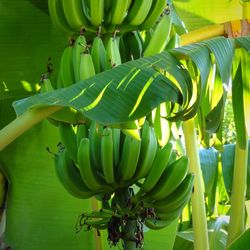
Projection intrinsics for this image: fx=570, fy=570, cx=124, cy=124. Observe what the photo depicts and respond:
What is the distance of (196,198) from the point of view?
4.72ft

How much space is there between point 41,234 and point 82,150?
0.49 m

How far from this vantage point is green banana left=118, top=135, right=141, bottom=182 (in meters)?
1.12

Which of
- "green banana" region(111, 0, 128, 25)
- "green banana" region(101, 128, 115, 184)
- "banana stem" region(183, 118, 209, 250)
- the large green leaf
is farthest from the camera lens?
the large green leaf

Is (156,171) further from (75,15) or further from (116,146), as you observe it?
(75,15)

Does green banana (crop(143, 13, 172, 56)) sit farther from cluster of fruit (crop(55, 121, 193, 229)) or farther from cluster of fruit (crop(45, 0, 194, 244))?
cluster of fruit (crop(55, 121, 193, 229))

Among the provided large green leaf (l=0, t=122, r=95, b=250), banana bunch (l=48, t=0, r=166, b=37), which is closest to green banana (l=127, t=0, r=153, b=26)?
banana bunch (l=48, t=0, r=166, b=37)

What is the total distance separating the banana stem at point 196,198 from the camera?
4.64 ft

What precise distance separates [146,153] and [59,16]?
0.38 m

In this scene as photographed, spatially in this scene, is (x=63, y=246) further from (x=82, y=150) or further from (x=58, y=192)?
(x=82, y=150)

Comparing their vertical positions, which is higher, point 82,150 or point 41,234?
point 82,150

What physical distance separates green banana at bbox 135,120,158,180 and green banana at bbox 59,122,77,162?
0.14 meters

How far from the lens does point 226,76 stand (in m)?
1.03

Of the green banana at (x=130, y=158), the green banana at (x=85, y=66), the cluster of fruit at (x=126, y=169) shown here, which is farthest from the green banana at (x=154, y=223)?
the green banana at (x=85, y=66)

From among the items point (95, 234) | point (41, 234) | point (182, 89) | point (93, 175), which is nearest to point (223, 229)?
point (95, 234)
